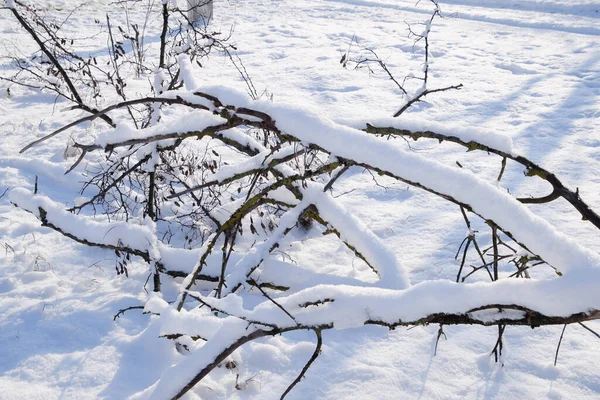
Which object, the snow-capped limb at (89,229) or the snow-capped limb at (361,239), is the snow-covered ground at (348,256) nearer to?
the snow-capped limb at (89,229)

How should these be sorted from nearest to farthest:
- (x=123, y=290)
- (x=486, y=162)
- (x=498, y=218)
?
(x=498, y=218), (x=123, y=290), (x=486, y=162)

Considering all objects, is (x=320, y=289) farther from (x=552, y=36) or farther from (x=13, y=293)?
(x=552, y=36)

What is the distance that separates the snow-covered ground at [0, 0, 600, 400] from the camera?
1918 millimetres

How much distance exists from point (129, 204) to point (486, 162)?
264cm

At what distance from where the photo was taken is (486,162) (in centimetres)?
389

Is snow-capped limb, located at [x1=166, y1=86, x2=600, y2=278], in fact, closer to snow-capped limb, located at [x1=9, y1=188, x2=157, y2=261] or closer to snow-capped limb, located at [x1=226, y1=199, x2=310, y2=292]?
snow-capped limb, located at [x1=226, y1=199, x2=310, y2=292]

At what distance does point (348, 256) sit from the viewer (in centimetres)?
281

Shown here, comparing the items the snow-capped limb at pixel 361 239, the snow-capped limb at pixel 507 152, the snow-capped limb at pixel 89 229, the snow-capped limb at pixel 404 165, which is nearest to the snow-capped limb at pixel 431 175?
the snow-capped limb at pixel 404 165

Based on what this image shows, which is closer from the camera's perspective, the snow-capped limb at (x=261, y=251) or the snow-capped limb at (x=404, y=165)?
the snow-capped limb at (x=404, y=165)

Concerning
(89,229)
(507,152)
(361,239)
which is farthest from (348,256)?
(507,152)

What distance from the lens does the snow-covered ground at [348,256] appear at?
1918 mm

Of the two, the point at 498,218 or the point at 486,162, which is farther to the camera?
the point at 486,162

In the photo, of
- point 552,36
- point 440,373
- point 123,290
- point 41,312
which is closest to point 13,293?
point 41,312

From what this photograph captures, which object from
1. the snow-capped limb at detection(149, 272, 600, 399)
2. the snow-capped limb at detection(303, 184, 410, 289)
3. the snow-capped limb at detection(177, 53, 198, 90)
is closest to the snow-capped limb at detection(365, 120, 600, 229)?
the snow-capped limb at detection(149, 272, 600, 399)
